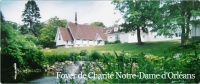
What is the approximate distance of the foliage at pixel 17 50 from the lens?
3445mm

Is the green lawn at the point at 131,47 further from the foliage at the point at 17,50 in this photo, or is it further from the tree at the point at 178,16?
the foliage at the point at 17,50

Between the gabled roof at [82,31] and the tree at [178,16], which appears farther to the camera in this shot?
the gabled roof at [82,31]

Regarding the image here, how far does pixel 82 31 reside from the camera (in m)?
3.29

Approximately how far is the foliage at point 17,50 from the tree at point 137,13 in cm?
150

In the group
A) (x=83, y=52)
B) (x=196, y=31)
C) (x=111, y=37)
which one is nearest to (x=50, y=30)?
(x=83, y=52)

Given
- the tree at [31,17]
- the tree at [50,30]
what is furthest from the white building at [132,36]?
the tree at [31,17]

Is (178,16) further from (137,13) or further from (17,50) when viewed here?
(17,50)

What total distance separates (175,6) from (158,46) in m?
0.61

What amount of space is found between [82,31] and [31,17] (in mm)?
756

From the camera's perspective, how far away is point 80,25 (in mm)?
3242

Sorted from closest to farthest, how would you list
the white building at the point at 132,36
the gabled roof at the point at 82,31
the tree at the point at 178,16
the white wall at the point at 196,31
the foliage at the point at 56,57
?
the white wall at the point at 196,31 → the tree at the point at 178,16 → the white building at the point at 132,36 → the gabled roof at the point at 82,31 → the foliage at the point at 56,57

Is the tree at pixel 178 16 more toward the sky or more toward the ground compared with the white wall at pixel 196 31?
more toward the sky

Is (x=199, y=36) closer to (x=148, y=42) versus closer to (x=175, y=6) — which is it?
(x=175, y=6)

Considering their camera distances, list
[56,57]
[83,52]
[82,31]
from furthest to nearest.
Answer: [56,57], [82,31], [83,52]
